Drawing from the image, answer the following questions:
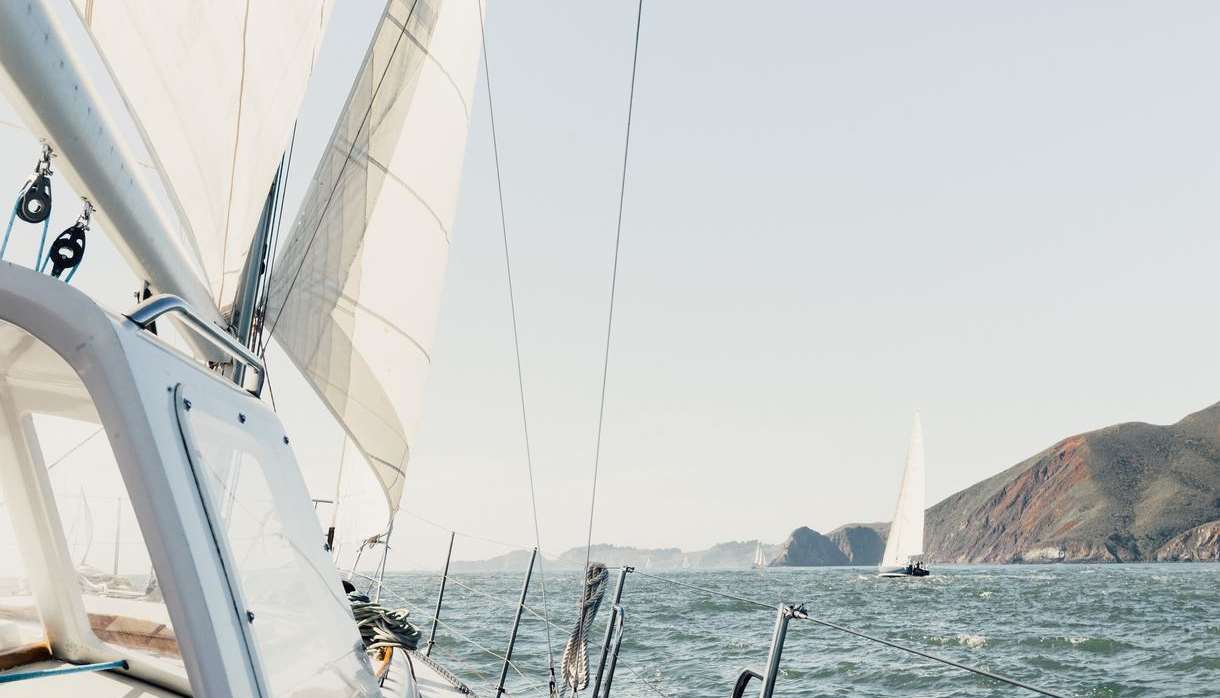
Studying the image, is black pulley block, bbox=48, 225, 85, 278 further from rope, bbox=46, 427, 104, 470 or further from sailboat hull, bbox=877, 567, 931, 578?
sailboat hull, bbox=877, 567, 931, 578

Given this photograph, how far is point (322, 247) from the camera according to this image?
485 cm

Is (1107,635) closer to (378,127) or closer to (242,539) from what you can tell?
(378,127)

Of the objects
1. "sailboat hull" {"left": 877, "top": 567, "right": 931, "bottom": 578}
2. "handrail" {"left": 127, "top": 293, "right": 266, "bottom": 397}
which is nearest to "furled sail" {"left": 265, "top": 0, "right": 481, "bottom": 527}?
"handrail" {"left": 127, "top": 293, "right": 266, "bottom": 397}

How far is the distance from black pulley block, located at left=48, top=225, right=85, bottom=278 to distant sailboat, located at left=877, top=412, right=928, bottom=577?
49.5 m

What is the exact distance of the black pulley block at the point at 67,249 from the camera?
234cm

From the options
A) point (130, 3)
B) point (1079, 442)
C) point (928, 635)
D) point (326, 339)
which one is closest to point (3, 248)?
point (130, 3)

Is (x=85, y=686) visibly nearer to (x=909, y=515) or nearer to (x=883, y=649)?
(x=883, y=649)

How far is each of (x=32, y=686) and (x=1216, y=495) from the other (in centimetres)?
13981

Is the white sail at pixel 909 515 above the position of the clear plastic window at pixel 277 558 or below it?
above

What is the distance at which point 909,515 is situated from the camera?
50.5 meters

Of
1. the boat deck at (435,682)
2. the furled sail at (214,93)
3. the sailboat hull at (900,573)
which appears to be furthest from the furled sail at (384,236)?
the sailboat hull at (900,573)

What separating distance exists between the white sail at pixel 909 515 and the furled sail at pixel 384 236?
46.5 m

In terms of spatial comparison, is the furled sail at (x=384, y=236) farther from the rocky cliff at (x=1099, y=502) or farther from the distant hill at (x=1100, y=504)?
the rocky cliff at (x=1099, y=502)

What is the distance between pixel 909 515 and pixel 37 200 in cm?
5259
